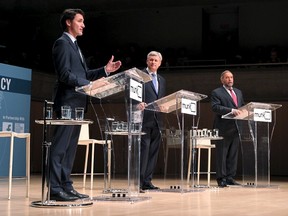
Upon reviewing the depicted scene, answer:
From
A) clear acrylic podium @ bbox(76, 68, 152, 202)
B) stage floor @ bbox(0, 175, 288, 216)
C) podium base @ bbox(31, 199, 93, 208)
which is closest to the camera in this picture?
stage floor @ bbox(0, 175, 288, 216)

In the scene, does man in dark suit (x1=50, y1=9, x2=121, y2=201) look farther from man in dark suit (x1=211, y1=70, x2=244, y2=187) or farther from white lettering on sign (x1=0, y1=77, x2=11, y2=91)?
white lettering on sign (x1=0, y1=77, x2=11, y2=91)

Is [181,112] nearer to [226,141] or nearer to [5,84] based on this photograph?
[226,141]

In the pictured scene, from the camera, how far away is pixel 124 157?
15.8 ft

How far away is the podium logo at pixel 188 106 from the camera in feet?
19.4

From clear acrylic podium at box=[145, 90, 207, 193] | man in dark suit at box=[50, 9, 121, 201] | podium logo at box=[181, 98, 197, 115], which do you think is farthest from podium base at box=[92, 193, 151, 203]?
podium logo at box=[181, 98, 197, 115]

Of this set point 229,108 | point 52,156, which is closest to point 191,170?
point 229,108

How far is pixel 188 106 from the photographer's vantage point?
6.00 meters

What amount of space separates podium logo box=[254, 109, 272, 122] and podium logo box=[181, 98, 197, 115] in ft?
3.80

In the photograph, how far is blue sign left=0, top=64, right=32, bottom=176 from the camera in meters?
8.46

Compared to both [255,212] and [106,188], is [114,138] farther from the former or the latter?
[255,212]

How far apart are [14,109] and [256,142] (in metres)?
3.82

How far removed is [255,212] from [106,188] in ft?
5.50

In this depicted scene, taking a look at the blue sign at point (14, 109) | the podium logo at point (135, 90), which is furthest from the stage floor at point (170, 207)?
the blue sign at point (14, 109)

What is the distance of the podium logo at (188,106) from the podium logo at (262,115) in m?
1.16
